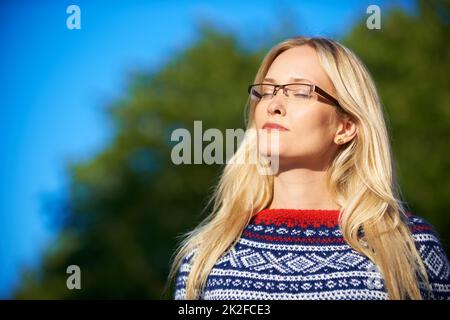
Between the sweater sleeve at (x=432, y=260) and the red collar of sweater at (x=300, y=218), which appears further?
the red collar of sweater at (x=300, y=218)

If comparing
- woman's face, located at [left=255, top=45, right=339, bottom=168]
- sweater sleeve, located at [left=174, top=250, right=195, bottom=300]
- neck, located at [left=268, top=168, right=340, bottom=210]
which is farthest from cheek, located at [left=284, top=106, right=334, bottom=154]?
sweater sleeve, located at [left=174, top=250, right=195, bottom=300]

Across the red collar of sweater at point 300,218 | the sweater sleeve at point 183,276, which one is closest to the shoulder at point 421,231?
the red collar of sweater at point 300,218

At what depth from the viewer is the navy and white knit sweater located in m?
2.95

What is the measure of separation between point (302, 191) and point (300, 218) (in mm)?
128

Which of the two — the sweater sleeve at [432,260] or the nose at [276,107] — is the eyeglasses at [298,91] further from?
the sweater sleeve at [432,260]

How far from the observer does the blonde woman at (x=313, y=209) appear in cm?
298

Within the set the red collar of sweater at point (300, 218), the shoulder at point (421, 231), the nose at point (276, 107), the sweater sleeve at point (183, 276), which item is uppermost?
the nose at point (276, 107)

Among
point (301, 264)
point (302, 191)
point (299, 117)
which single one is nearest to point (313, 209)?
point (302, 191)

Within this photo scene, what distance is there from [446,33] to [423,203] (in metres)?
2.35

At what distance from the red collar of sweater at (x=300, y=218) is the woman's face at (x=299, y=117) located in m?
0.20

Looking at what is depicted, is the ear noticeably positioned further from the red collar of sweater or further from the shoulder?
the shoulder
